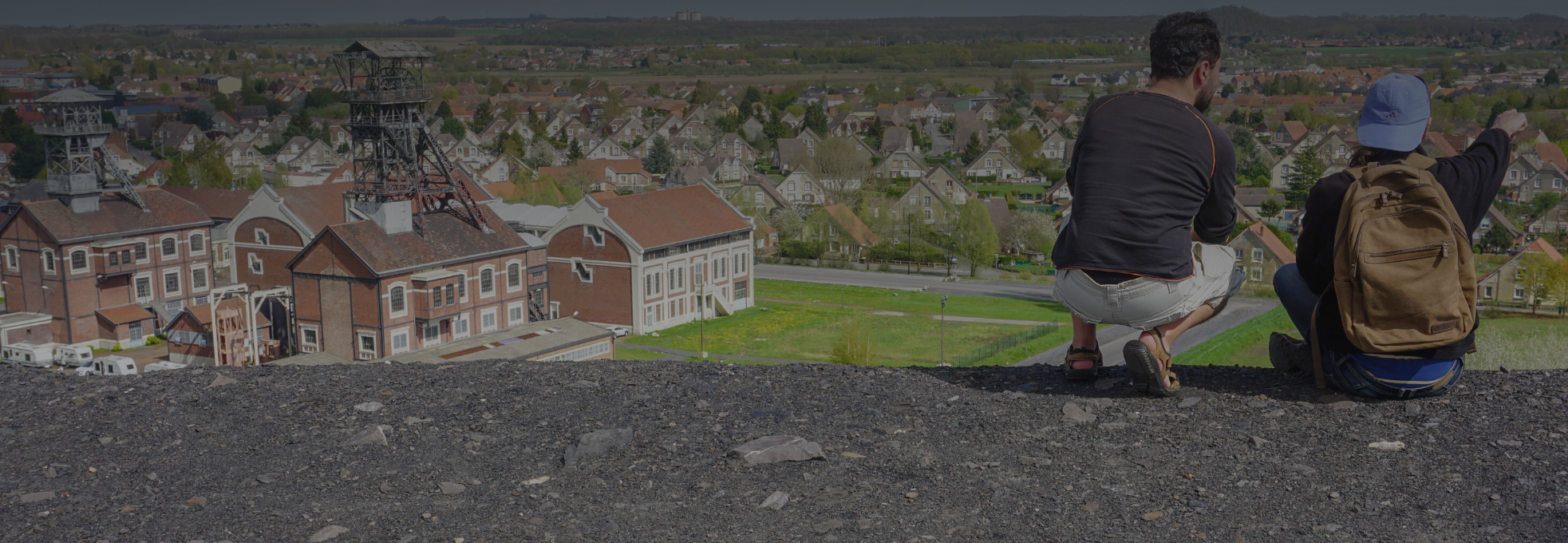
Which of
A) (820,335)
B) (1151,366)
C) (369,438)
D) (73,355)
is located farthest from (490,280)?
(1151,366)

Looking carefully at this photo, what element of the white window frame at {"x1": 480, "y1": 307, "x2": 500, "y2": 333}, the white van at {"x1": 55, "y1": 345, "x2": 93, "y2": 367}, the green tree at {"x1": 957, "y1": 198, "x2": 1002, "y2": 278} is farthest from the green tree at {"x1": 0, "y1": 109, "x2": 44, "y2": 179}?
the green tree at {"x1": 957, "y1": 198, "x2": 1002, "y2": 278}

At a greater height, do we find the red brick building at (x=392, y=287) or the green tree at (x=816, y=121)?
the red brick building at (x=392, y=287)

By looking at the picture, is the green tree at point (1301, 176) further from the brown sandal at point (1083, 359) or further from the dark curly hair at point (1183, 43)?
the dark curly hair at point (1183, 43)

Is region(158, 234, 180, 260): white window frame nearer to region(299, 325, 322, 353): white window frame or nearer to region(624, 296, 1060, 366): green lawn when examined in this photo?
region(299, 325, 322, 353): white window frame

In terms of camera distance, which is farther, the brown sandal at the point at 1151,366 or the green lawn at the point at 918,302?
the green lawn at the point at 918,302

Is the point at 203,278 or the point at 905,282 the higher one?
the point at 203,278

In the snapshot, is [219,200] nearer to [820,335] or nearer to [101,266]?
[101,266]

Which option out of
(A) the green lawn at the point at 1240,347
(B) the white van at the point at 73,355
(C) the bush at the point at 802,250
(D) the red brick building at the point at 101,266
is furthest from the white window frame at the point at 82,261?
(A) the green lawn at the point at 1240,347
